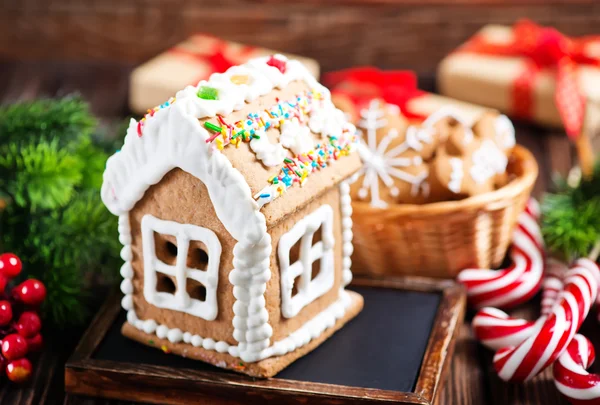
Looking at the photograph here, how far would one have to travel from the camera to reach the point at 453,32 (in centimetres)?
336

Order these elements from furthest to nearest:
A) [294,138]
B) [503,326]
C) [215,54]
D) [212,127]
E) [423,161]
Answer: [215,54]
[423,161]
[503,326]
[294,138]
[212,127]

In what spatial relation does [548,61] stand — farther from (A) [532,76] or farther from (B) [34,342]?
(B) [34,342]

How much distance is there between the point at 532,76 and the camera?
9.37ft

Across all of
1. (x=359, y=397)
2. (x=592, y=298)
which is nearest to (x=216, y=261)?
(x=359, y=397)

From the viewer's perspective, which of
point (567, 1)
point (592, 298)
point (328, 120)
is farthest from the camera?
point (567, 1)

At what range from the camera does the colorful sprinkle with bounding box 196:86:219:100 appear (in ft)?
4.95

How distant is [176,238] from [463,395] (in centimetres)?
64

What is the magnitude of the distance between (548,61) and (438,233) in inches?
47.8

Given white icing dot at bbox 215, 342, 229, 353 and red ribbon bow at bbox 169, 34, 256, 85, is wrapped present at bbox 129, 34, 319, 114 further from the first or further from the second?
white icing dot at bbox 215, 342, 229, 353

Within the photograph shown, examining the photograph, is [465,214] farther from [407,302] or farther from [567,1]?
[567,1]

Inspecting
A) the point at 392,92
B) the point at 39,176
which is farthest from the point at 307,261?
the point at 392,92

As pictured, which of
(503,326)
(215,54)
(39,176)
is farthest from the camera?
(215,54)

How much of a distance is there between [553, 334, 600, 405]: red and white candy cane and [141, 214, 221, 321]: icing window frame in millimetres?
664

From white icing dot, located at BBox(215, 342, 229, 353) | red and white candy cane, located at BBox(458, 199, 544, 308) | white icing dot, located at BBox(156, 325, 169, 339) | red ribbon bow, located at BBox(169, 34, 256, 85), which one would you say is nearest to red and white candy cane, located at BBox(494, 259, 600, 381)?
red and white candy cane, located at BBox(458, 199, 544, 308)
